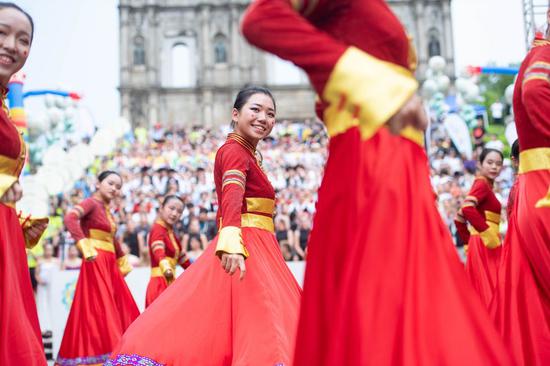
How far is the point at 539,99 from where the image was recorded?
12.1ft

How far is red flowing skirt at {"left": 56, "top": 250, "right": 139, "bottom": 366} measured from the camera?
6.70 m

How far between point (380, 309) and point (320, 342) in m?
0.26

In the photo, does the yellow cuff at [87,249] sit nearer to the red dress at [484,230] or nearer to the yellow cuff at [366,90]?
the red dress at [484,230]

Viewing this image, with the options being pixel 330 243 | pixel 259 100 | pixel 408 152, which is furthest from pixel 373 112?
pixel 259 100

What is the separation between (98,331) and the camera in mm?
6809

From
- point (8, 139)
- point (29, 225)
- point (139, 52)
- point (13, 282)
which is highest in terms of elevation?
point (139, 52)

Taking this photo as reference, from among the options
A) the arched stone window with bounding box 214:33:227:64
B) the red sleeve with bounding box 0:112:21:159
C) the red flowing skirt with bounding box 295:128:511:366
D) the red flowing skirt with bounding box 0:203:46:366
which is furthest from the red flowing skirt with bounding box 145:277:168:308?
the arched stone window with bounding box 214:33:227:64

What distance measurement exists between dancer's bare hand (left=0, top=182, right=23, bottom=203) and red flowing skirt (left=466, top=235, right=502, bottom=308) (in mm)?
4375

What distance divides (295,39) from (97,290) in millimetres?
5131

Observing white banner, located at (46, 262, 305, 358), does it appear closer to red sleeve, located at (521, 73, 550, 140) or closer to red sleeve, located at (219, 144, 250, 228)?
red sleeve, located at (219, 144, 250, 228)

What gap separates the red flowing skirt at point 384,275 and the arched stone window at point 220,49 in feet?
160

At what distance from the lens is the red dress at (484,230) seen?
250 inches

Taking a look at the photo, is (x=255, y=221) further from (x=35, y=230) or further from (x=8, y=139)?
(x=8, y=139)

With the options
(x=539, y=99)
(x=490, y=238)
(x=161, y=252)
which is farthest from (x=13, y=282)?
(x=490, y=238)
